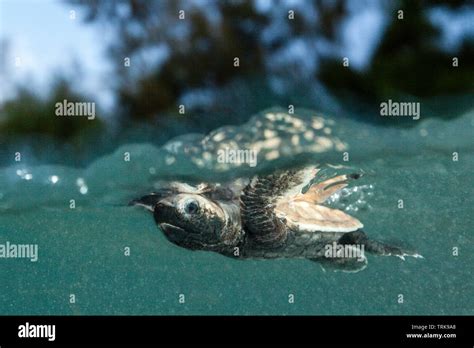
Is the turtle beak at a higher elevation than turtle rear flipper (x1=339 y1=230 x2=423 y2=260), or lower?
higher

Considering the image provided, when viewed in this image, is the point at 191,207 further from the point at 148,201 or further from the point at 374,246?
the point at 374,246

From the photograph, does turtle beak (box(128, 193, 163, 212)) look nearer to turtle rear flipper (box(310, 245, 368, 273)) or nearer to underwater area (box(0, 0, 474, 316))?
underwater area (box(0, 0, 474, 316))

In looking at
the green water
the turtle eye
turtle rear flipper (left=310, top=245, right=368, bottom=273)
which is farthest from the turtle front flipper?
turtle rear flipper (left=310, top=245, right=368, bottom=273)

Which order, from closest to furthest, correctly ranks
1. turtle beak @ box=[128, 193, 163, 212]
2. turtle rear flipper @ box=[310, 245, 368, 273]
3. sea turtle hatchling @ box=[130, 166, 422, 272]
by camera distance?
sea turtle hatchling @ box=[130, 166, 422, 272] < turtle rear flipper @ box=[310, 245, 368, 273] < turtle beak @ box=[128, 193, 163, 212]

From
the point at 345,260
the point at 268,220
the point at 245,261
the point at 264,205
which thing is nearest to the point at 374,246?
the point at 345,260

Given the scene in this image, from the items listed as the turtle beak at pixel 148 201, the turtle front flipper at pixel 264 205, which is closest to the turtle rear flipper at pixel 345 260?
the turtle front flipper at pixel 264 205
